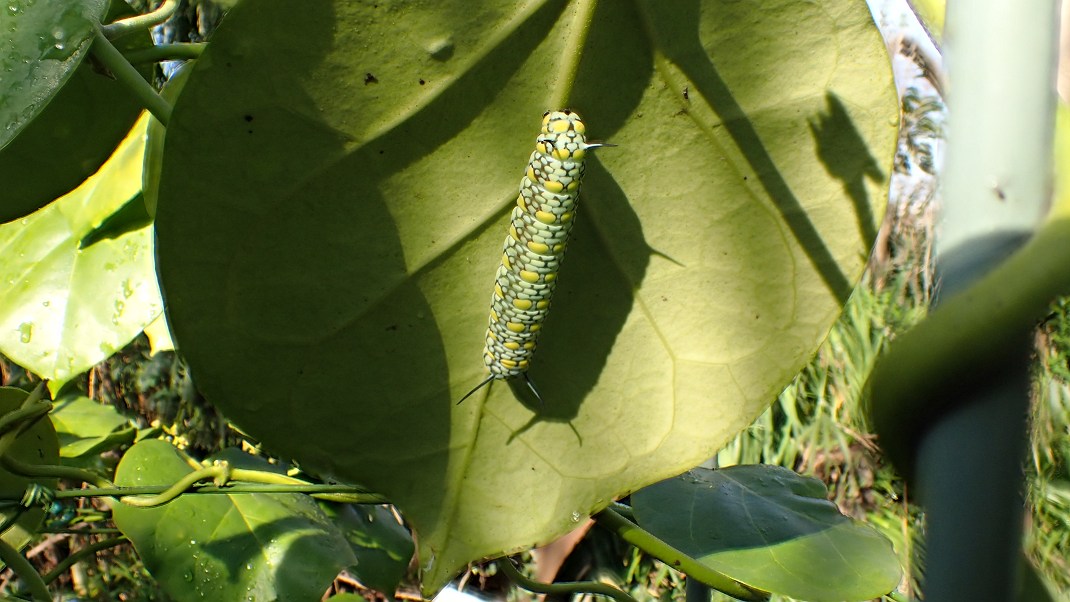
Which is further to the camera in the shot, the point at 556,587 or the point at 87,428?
the point at 87,428

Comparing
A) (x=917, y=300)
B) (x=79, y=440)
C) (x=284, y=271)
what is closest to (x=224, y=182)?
(x=284, y=271)

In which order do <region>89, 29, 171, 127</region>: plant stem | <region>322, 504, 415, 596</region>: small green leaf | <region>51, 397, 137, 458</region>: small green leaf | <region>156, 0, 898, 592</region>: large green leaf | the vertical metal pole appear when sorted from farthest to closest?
<region>51, 397, 137, 458</region>: small green leaf → <region>322, 504, 415, 596</region>: small green leaf → <region>89, 29, 171, 127</region>: plant stem → <region>156, 0, 898, 592</region>: large green leaf → the vertical metal pole

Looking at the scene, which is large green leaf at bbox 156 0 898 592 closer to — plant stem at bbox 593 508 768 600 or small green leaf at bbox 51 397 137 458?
plant stem at bbox 593 508 768 600

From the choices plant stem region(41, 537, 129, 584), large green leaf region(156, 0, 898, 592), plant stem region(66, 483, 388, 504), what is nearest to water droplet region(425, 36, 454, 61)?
large green leaf region(156, 0, 898, 592)

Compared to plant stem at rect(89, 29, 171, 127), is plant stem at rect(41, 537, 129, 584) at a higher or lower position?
lower

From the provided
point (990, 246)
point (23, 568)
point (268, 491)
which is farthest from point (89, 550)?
point (990, 246)

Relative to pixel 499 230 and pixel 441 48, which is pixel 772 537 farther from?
pixel 441 48
